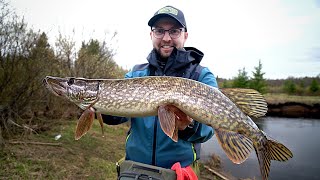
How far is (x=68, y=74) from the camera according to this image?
1002 cm

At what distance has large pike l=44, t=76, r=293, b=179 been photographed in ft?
6.90

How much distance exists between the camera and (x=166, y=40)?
8.70ft

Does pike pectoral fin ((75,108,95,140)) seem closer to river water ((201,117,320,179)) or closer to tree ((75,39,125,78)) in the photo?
river water ((201,117,320,179))

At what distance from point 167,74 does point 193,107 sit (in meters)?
0.58

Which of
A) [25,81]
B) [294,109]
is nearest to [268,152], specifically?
[25,81]

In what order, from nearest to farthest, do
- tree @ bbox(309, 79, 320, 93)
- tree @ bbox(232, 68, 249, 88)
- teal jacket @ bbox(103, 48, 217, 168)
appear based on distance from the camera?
teal jacket @ bbox(103, 48, 217, 168) < tree @ bbox(232, 68, 249, 88) < tree @ bbox(309, 79, 320, 93)

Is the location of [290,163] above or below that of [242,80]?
below

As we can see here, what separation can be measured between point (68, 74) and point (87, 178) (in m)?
5.83

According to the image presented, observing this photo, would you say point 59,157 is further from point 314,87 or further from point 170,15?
point 314,87

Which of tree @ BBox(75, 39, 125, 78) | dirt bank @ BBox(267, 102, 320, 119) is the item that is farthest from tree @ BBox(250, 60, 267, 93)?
tree @ BBox(75, 39, 125, 78)

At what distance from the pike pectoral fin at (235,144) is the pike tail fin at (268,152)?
0.08 metres

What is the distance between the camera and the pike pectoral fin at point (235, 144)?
6.97ft

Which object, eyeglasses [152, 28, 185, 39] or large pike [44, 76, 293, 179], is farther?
eyeglasses [152, 28, 185, 39]

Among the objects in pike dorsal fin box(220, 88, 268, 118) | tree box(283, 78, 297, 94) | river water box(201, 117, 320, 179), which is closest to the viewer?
pike dorsal fin box(220, 88, 268, 118)
